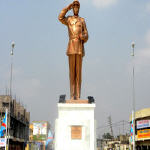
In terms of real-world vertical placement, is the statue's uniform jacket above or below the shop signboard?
above

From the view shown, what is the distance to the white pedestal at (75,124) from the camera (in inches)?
409

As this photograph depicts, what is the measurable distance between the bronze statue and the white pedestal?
2.82 feet

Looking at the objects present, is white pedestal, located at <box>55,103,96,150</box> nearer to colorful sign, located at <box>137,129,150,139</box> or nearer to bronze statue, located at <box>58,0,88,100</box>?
bronze statue, located at <box>58,0,88,100</box>

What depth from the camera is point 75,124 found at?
1052 cm

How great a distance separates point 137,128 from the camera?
37688 millimetres

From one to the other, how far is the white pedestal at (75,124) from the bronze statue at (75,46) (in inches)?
33.9

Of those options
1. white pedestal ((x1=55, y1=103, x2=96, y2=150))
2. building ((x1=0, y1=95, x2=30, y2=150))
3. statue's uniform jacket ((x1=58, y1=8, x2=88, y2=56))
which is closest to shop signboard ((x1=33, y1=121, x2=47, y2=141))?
building ((x1=0, y1=95, x2=30, y2=150))

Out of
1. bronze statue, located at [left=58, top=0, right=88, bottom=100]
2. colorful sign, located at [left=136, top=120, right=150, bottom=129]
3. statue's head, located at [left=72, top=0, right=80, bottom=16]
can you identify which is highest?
statue's head, located at [left=72, top=0, right=80, bottom=16]

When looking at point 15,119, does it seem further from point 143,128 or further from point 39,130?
point 39,130

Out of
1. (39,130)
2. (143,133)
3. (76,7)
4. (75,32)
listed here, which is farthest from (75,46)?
(39,130)

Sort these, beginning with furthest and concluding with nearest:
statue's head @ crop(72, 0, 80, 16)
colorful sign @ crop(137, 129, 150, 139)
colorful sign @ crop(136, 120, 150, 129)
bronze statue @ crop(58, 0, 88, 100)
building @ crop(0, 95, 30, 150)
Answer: building @ crop(0, 95, 30, 150)
colorful sign @ crop(136, 120, 150, 129)
colorful sign @ crop(137, 129, 150, 139)
statue's head @ crop(72, 0, 80, 16)
bronze statue @ crop(58, 0, 88, 100)

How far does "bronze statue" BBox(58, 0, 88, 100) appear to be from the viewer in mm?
11516

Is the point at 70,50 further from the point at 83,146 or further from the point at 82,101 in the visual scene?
the point at 83,146

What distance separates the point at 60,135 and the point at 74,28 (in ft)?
12.7
